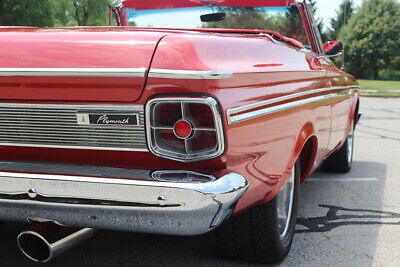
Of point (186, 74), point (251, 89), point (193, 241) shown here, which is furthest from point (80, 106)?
point (193, 241)

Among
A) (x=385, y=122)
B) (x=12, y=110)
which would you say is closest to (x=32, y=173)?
(x=12, y=110)

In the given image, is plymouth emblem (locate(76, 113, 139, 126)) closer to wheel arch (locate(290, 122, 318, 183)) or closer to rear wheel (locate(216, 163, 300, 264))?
rear wheel (locate(216, 163, 300, 264))

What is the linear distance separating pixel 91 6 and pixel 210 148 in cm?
3359

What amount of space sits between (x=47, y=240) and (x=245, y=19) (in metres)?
2.44

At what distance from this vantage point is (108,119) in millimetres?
2082

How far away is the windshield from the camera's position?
3.93 meters

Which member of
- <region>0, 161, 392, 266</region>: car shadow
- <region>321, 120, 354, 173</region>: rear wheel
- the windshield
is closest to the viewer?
<region>0, 161, 392, 266</region>: car shadow

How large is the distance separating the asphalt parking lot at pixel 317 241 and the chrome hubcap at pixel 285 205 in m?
0.17

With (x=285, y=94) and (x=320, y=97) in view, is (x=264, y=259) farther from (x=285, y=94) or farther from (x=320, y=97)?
(x=320, y=97)

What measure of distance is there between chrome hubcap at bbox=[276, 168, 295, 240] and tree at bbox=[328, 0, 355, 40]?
7219cm

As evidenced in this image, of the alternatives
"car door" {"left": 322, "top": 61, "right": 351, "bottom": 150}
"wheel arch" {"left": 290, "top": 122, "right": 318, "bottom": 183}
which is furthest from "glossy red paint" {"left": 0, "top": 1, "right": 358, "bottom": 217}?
"car door" {"left": 322, "top": 61, "right": 351, "bottom": 150}

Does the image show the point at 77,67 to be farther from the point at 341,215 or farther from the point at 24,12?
the point at 24,12

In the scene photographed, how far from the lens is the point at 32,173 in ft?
6.78

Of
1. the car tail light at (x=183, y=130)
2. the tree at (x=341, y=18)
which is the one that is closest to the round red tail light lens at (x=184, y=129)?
the car tail light at (x=183, y=130)
